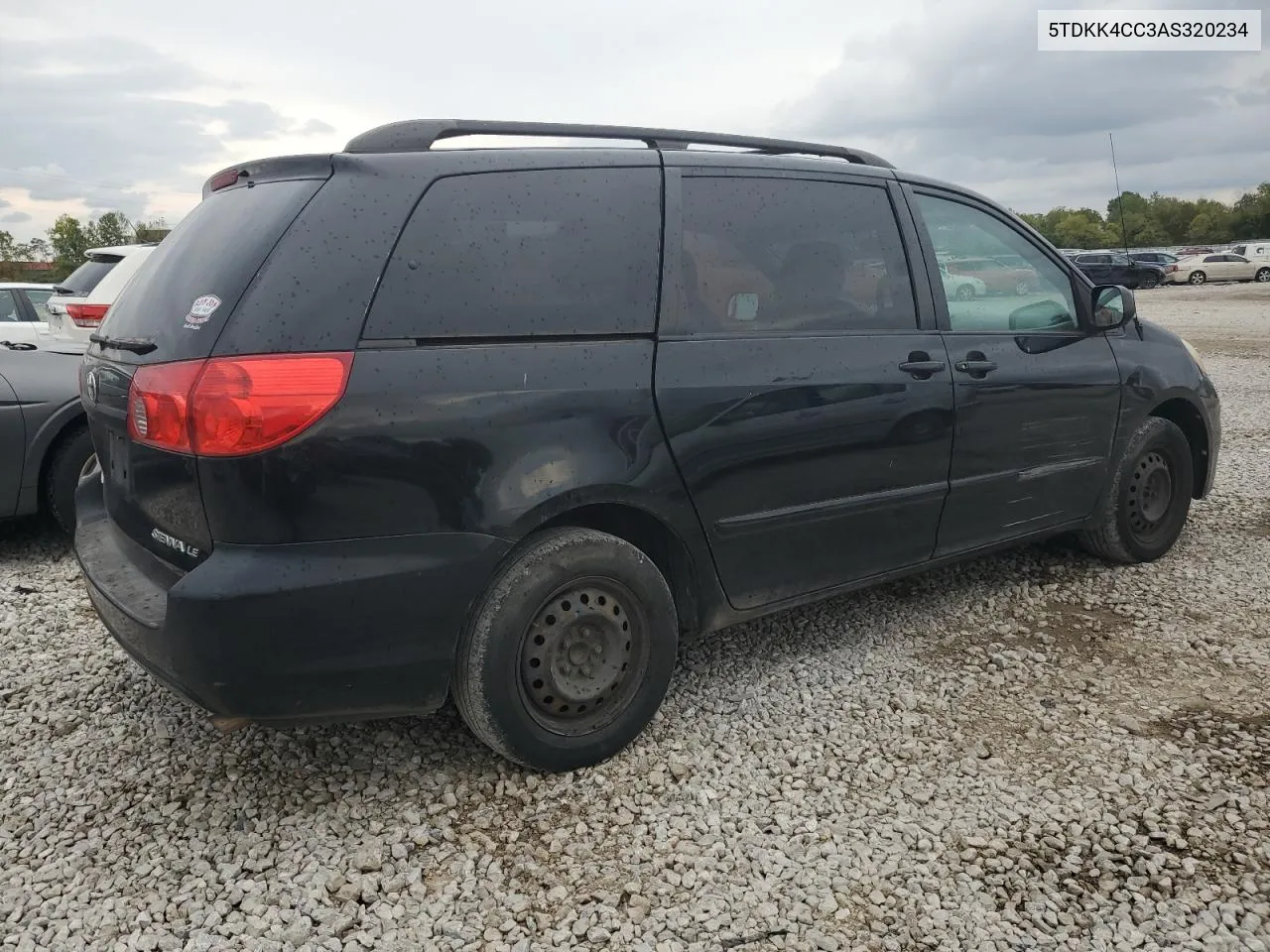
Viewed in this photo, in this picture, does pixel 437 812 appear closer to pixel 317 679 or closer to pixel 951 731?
pixel 317 679

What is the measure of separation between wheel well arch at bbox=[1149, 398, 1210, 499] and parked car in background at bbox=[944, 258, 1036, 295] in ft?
3.59

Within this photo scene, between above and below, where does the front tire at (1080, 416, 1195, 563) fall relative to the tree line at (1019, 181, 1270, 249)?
below

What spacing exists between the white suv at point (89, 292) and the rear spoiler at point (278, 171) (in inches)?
191

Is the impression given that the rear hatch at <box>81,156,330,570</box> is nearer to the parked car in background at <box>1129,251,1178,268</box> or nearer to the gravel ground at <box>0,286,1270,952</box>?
the gravel ground at <box>0,286,1270,952</box>

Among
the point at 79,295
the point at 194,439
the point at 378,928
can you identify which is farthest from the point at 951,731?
the point at 79,295

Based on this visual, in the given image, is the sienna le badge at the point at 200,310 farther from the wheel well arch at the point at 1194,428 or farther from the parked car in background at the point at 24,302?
the parked car in background at the point at 24,302

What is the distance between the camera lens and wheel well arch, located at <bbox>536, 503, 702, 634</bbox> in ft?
9.41

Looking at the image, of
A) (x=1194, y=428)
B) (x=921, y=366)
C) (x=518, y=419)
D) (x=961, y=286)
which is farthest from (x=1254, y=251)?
(x=518, y=419)

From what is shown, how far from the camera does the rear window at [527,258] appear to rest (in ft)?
8.40

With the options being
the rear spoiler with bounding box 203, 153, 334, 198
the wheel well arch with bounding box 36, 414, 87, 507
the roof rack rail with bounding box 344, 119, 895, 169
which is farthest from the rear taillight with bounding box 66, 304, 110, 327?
the roof rack rail with bounding box 344, 119, 895, 169

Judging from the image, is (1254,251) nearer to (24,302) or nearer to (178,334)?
(24,302)

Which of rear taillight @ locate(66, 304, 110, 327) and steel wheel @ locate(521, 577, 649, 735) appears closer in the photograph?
steel wheel @ locate(521, 577, 649, 735)

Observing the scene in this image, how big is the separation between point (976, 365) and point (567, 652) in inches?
77.9

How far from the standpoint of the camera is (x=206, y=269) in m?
2.62
